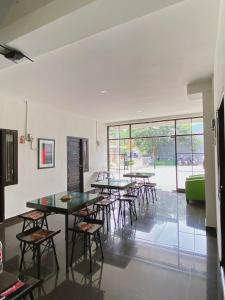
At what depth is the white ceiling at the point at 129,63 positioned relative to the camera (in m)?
1.98

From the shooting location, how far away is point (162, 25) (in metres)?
2.02

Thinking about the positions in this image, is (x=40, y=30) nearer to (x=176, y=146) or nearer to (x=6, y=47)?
(x=6, y=47)

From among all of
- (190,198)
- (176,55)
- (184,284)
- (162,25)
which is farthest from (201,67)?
(190,198)

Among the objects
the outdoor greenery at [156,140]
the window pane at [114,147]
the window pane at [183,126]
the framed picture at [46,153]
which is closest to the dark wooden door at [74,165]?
the framed picture at [46,153]

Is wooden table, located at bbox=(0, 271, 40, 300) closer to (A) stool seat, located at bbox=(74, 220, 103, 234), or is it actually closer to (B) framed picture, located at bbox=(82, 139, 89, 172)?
(A) stool seat, located at bbox=(74, 220, 103, 234)

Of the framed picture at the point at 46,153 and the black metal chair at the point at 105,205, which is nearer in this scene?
Answer: the black metal chair at the point at 105,205

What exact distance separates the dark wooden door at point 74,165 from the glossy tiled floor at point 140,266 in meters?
2.60

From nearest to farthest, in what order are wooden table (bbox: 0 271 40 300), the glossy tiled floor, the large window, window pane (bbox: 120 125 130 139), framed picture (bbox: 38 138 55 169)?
wooden table (bbox: 0 271 40 300), the glossy tiled floor, framed picture (bbox: 38 138 55 169), the large window, window pane (bbox: 120 125 130 139)

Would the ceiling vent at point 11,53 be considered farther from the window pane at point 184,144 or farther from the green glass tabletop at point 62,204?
the window pane at point 184,144

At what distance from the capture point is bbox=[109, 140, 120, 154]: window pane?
8656mm

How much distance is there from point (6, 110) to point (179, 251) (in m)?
4.42

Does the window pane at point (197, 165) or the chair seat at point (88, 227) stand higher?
the window pane at point (197, 165)

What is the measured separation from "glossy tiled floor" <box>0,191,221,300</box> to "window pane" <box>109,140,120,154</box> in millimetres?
4884

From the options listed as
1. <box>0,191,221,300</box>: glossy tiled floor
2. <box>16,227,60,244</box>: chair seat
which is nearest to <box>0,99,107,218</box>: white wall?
<box>0,191,221,300</box>: glossy tiled floor
